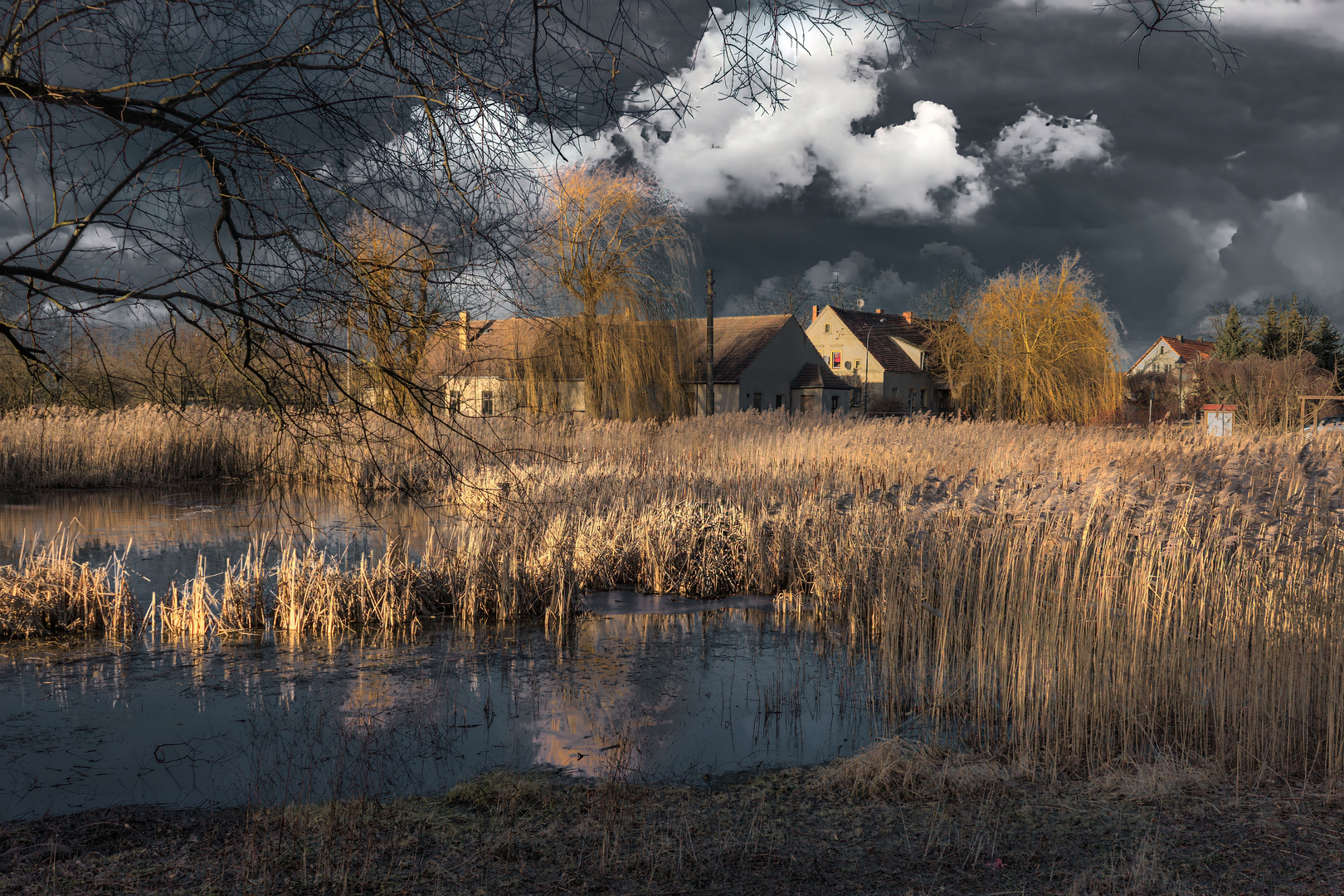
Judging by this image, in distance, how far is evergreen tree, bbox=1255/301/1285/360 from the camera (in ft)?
144

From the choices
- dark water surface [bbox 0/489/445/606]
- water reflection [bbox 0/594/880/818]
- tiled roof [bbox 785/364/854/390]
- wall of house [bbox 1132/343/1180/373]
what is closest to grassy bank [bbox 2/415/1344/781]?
water reflection [bbox 0/594/880/818]

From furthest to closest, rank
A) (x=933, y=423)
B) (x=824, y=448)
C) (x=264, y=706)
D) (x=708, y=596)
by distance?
(x=933, y=423) < (x=824, y=448) < (x=708, y=596) < (x=264, y=706)

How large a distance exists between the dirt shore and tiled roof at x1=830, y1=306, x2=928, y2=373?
52.3 meters

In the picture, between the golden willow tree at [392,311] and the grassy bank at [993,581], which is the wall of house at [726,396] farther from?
the golden willow tree at [392,311]

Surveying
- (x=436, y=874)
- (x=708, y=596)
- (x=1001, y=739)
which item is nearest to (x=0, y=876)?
(x=436, y=874)

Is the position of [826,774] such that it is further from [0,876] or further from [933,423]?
[933,423]

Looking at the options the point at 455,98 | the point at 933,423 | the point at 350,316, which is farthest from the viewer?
the point at 933,423

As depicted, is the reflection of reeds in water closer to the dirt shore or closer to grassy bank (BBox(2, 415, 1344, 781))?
grassy bank (BBox(2, 415, 1344, 781))

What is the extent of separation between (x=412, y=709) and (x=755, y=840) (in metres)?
2.66

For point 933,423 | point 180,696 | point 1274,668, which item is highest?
point 933,423

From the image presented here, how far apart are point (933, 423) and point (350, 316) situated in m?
18.4

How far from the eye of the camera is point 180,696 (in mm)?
5453

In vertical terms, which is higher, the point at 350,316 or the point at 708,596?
the point at 350,316

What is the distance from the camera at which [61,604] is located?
7047 mm
